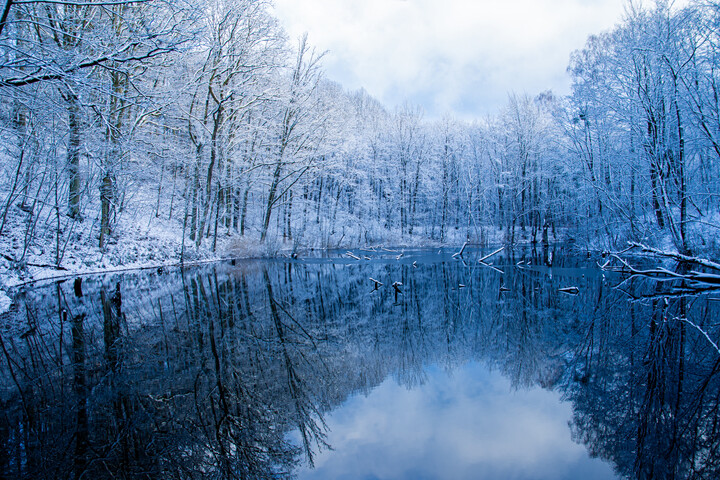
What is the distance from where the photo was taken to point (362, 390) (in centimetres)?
397

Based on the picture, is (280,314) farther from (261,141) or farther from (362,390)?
(261,141)

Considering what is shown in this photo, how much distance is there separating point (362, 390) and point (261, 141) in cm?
2114

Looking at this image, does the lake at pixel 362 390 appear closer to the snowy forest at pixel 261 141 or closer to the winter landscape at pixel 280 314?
the winter landscape at pixel 280 314

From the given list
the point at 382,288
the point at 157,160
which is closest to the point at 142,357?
the point at 382,288

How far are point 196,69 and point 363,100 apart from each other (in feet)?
133

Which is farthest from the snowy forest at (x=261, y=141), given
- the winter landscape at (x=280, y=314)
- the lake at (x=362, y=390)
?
the lake at (x=362, y=390)

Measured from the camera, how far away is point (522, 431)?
10.3 feet

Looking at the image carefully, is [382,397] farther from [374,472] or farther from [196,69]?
[196,69]

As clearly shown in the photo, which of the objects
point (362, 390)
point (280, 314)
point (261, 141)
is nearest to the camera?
point (362, 390)

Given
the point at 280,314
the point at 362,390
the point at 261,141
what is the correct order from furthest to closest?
the point at 261,141
the point at 280,314
the point at 362,390

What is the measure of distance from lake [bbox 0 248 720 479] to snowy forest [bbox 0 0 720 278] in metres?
3.52

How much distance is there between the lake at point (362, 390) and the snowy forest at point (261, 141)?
11.5 feet

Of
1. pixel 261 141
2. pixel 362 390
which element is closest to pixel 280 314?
pixel 362 390

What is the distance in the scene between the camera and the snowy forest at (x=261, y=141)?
21.1 feet
